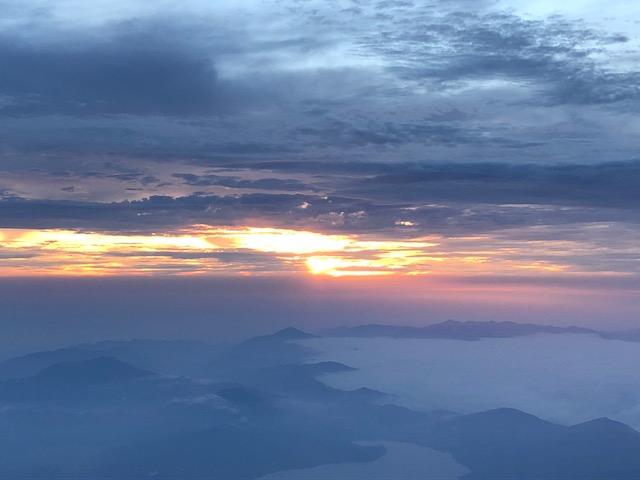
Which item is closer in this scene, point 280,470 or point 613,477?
point 613,477

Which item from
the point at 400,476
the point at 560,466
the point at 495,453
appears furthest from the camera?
the point at 495,453

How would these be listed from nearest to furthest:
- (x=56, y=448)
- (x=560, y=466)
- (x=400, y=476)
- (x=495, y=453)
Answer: (x=400, y=476) → (x=560, y=466) → (x=495, y=453) → (x=56, y=448)

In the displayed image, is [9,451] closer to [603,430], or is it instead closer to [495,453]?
[495,453]

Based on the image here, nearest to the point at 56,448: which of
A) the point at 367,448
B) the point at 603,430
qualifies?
the point at 367,448

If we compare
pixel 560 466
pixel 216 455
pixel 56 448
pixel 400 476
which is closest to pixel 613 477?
pixel 560 466

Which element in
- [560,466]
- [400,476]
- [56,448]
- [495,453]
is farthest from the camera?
[56,448]

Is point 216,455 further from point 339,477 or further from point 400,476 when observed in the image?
point 400,476
